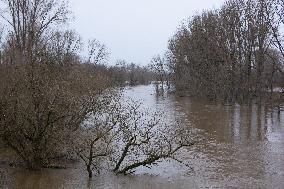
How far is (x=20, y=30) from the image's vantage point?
39.2 metres

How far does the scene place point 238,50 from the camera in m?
58.4

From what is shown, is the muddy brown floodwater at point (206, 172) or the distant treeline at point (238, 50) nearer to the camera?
the muddy brown floodwater at point (206, 172)

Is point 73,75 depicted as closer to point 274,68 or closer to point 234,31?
point 274,68

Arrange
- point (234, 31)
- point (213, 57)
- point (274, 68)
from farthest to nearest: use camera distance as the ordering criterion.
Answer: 1. point (213, 57)
2. point (234, 31)
3. point (274, 68)

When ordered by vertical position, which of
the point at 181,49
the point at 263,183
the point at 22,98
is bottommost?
the point at 263,183

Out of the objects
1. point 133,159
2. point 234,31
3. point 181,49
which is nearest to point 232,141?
point 133,159

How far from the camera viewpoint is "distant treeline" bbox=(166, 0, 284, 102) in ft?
174

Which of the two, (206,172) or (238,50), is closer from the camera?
(206,172)

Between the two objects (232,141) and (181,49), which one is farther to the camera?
(181,49)

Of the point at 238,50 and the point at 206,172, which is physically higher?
the point at 238,50

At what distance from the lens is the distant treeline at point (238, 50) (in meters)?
53.0

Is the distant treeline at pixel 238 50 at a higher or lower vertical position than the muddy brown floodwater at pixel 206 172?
higher

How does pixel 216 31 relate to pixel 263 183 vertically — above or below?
above

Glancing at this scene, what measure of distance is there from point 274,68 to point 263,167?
33401 mm
